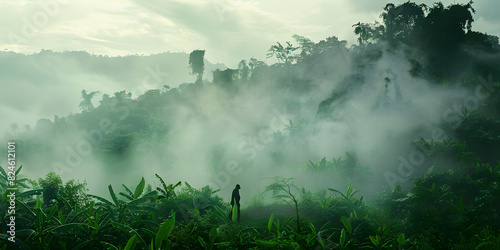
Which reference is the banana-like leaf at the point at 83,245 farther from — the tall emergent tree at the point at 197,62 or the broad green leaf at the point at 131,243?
the tall emergent tree at the point at 197,62

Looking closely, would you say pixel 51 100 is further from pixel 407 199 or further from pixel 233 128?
pixel 407 199

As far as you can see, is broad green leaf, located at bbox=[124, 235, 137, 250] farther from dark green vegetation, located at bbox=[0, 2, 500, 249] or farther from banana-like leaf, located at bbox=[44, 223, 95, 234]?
banana-like leaf, located at bbox=[44, 223, 95, 234]

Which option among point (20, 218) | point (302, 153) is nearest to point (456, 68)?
point (302, 153)

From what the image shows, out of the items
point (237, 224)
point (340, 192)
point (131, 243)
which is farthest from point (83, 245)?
point (340, 192)

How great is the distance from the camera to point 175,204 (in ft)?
34.2

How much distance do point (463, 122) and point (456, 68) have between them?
9.60 m

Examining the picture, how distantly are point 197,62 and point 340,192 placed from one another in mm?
54937

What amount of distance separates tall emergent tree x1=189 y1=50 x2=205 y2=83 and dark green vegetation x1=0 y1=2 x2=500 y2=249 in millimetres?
17893

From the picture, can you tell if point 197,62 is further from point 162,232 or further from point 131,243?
point 131,243

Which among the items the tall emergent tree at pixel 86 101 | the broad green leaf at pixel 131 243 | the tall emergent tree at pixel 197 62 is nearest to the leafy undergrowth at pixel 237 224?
the broad green leaf at pixel 131 243

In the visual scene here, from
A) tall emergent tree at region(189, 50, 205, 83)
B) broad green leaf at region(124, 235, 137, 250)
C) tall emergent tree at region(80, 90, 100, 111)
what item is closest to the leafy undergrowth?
broad green leaf at region(124, 235, 137, 250)

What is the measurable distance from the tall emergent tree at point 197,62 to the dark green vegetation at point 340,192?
704 inches

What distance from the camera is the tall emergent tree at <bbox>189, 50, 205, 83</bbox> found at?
62.4m

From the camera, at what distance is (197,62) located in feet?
207
